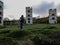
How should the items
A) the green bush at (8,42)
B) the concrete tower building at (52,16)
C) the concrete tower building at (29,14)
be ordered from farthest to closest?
the concrete tower building at (29,14) < the concrete tower building at (52,16) < the green bush at (8,42)

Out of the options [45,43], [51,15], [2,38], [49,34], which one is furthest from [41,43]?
[51,15]

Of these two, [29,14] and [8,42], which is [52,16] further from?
[8,42]

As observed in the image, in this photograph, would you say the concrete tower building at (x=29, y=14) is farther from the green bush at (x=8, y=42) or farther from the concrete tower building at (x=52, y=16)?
the green bush at (x=8, y=42)

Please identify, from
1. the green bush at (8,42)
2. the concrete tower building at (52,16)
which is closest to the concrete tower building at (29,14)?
the concrete tower building at (52,16)

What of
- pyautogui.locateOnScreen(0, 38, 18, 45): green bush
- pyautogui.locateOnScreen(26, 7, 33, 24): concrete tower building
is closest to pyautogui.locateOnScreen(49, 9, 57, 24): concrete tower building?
pyautogui.locateOnScreen(26, 7, 33, 24): concrete tower building

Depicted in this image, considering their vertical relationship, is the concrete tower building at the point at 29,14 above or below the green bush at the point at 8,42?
above

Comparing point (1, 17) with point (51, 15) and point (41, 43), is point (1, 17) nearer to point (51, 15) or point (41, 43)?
point (51, 15)

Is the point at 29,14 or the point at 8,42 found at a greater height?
the point at 29,14

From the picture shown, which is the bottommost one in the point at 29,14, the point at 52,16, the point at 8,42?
the point at 8,42

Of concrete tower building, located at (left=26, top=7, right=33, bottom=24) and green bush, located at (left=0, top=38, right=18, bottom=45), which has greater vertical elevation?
concrete tower building, located at (left=26, top=7, right=33, bottom=24)

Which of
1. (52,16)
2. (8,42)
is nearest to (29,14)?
(52,16)

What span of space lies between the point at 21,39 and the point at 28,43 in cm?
158

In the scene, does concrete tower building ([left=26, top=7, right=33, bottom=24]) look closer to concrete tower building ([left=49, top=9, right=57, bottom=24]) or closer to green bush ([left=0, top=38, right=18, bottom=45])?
concrete tower building ([left=49, top=9, right=57, bottom=24])

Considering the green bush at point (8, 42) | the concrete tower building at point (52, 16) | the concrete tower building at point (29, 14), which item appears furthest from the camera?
the concrete tower building at point (29, 14)
